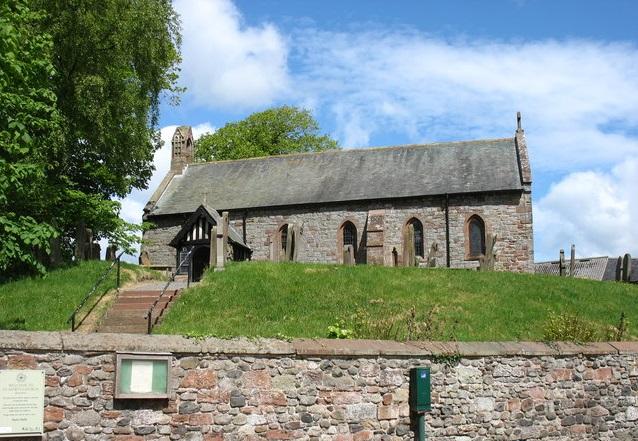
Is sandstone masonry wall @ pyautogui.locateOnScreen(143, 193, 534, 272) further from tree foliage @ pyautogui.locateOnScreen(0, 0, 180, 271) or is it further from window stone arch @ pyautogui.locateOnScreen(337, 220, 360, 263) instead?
tree foliage @ pyautogui.locateOnScreen(0, 0, 180, 271)

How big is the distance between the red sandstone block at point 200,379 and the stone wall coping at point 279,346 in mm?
257

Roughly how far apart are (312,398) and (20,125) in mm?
7594

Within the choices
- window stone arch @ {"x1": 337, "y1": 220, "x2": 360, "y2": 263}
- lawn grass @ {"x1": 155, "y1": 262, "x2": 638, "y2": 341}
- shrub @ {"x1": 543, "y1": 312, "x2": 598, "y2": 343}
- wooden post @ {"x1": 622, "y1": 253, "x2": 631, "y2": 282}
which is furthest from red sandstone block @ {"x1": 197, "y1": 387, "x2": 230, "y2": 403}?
window stone arch @ {"x1": 337, "y1": 220, "x2": 360, "y2": 263}

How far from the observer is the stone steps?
18203mm

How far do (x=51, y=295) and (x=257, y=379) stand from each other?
13.8m

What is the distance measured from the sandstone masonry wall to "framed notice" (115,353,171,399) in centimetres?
2240

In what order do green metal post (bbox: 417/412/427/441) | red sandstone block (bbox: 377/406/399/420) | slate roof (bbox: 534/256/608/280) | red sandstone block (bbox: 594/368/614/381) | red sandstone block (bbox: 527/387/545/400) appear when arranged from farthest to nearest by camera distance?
slate roof (bbox: 534/256/608/280) → red sandstone block (bbox: 594/368/614/381) → red sandstone block (bbox: 527/387/545/400) → green metal post (bbox: 417/412/427/441) → red sandstone block (bbox: 377/406/399/420)

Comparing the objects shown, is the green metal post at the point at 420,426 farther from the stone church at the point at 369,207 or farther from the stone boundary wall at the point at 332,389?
the stone church at the point at 369,207

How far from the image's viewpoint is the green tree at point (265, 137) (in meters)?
56.0

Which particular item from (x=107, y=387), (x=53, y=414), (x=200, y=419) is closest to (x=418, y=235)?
(x=200, y=419)

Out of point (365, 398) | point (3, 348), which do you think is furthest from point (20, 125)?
point (365, 398)

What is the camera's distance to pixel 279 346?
927 centimetres

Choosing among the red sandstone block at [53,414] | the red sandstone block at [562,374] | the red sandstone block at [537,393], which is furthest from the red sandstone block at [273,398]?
the red sandstone block at [562,374]

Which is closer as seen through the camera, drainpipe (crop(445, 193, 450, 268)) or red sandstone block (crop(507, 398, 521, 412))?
red sandstone block (crop(507, 398, 521, 412))
